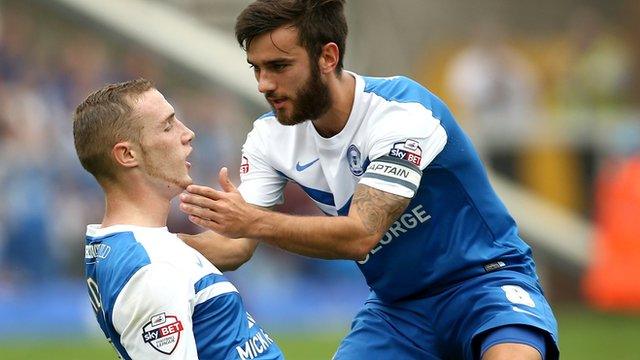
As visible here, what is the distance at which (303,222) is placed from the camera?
5.84 metres

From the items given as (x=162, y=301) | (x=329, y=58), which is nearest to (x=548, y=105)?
(x=329, y=58)

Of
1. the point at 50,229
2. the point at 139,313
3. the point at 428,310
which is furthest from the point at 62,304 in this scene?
Answer: the point at 139,313

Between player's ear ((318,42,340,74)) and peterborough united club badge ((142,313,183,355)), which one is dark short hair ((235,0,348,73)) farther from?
peterborough united club badge ((142,313,183,355))

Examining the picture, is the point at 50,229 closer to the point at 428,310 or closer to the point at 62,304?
the point at 62,304

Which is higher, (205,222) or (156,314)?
(205,222)

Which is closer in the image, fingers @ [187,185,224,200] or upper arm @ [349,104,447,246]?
fingers @ [187,185,224,200]

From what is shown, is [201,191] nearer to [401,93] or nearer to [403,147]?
[403,147]

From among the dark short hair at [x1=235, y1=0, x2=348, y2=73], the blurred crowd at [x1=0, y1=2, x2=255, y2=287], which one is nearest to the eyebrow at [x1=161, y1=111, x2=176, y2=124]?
the dark short hair at [x1=235, y1=0, x2=348, y2=73]

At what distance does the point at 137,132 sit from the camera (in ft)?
18.4

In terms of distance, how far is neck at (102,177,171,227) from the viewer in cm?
555

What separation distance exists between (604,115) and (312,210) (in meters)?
3.91

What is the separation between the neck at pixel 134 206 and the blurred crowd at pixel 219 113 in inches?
375

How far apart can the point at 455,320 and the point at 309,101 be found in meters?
1.24

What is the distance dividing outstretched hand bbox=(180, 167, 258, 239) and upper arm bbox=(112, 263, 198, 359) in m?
0.38
